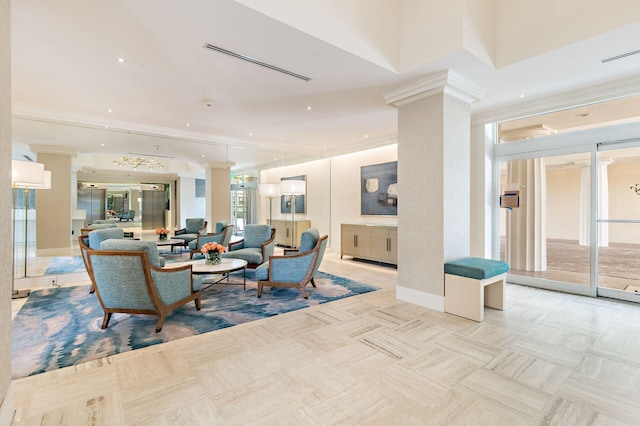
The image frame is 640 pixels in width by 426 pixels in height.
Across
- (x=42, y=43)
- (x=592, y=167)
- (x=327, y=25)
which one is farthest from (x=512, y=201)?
(x=42, y=43)

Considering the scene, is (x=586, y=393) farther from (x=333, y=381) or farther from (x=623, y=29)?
(x=623, y=29)

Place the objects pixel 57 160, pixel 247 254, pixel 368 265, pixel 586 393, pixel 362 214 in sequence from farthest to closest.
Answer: pixel 362 214
pixel 368 265
pixel 247 254
pixel 57 160
pixel 586 393

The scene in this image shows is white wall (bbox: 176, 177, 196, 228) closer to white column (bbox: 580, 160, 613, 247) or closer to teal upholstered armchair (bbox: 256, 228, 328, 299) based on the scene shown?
teal upholstered armchair (bbox: 256, 228, 328, 299)

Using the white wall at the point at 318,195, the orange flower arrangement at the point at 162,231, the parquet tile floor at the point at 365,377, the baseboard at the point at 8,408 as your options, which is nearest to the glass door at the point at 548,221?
the parquet tile floor at the point at 365,377

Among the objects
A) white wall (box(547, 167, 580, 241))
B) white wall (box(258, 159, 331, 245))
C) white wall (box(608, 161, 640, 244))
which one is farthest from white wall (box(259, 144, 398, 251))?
white wall (box(608, 161, 640, 244))

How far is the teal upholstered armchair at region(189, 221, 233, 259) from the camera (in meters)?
6.34

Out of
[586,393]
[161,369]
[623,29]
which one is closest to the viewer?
[586,393]

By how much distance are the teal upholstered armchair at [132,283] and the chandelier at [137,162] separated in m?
3.31

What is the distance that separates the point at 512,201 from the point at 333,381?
15.6ft

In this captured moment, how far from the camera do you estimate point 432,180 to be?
3947 millimetres

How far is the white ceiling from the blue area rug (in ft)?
8.45

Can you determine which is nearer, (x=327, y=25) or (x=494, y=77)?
(x=327, y=25)

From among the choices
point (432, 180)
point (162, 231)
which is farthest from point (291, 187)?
point (432, 180)

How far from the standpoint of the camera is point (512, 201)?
532 cm
